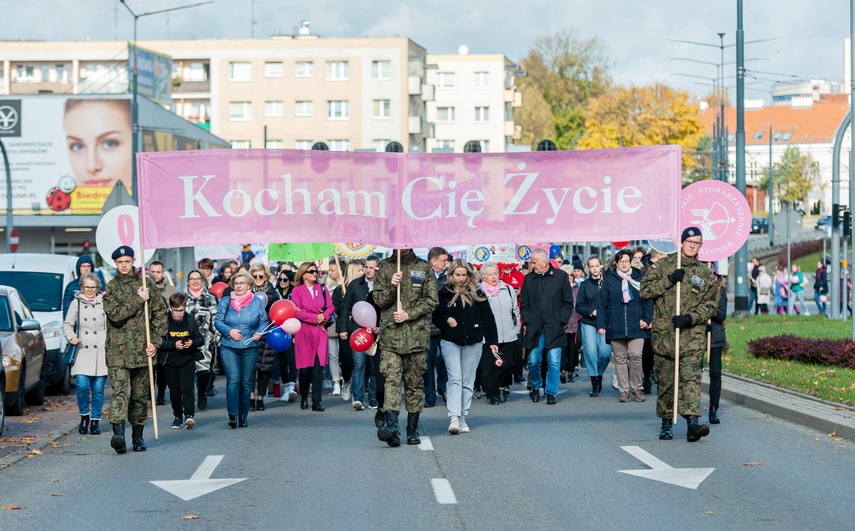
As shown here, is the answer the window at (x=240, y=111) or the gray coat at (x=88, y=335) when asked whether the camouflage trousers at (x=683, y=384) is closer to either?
the gray coat at (x=88, y=335)

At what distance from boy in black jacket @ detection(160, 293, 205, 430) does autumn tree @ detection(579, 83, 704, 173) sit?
64.0 metres

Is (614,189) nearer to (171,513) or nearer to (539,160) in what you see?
(539,160)

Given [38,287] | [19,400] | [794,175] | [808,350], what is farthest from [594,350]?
[794,175]

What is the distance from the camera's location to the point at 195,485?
1040 cm

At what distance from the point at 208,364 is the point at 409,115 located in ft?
250

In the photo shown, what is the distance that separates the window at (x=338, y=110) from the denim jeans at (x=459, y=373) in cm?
7722

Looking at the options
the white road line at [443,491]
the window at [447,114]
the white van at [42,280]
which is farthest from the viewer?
the window at [447,114]

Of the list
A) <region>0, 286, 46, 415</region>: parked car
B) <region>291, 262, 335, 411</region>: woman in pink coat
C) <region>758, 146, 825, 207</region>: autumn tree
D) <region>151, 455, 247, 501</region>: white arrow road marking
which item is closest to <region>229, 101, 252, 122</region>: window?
<region>758, 146, 825, 207</region>: autumn tree

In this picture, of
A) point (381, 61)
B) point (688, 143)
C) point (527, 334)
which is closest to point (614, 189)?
point (527, 334)

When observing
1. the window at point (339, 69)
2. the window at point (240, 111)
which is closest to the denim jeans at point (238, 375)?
the window at point (339, 69)

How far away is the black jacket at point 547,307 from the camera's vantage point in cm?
1712

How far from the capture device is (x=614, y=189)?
13547mm

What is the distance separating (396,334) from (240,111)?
80.2 meters

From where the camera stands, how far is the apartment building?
102m
